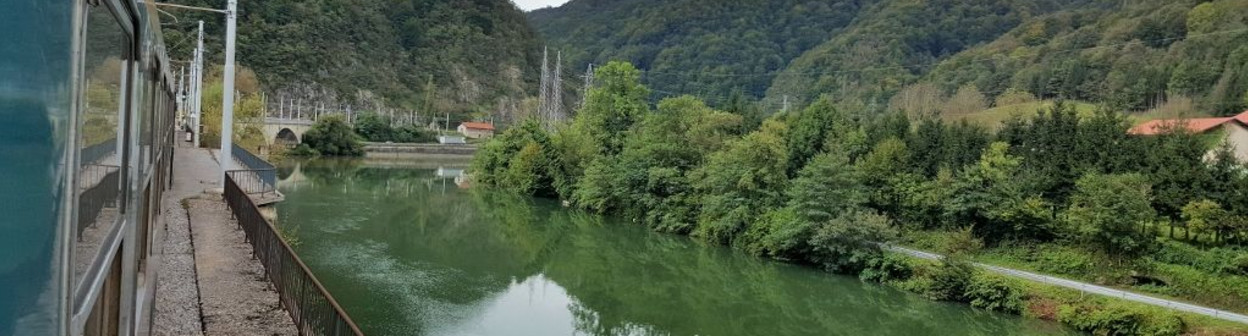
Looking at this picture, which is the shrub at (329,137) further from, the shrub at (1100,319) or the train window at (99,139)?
the train window at (99,139)

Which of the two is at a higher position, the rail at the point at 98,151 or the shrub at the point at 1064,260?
the rail at the point at 98,151

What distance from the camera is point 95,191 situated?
215cm

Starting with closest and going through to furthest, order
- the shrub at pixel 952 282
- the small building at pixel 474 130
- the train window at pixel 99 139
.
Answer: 1. the train window at pixel 99 139
2. the shrub at pixel 952 282
3. the small building at pixel 474 130

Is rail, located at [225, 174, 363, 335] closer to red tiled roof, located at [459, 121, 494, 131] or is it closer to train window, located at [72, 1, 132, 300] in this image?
train window, located at [72, 1, 132, 300]

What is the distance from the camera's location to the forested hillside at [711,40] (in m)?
109

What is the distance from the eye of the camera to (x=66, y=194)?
1.57m

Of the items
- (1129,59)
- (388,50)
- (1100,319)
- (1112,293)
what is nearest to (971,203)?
(1112,293)

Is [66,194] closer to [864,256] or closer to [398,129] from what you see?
[864,256]

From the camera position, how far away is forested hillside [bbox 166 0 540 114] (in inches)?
3051

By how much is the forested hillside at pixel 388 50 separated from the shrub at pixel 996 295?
55532 millimetres

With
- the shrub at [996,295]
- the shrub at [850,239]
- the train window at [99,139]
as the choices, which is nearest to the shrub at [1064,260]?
the shrub at [996,295]

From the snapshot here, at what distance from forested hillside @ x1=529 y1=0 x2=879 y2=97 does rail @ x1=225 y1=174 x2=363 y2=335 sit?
3556 inches

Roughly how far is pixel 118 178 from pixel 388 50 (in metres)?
99.9

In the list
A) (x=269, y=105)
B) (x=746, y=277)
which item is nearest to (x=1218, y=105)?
(x=746, y=277)
